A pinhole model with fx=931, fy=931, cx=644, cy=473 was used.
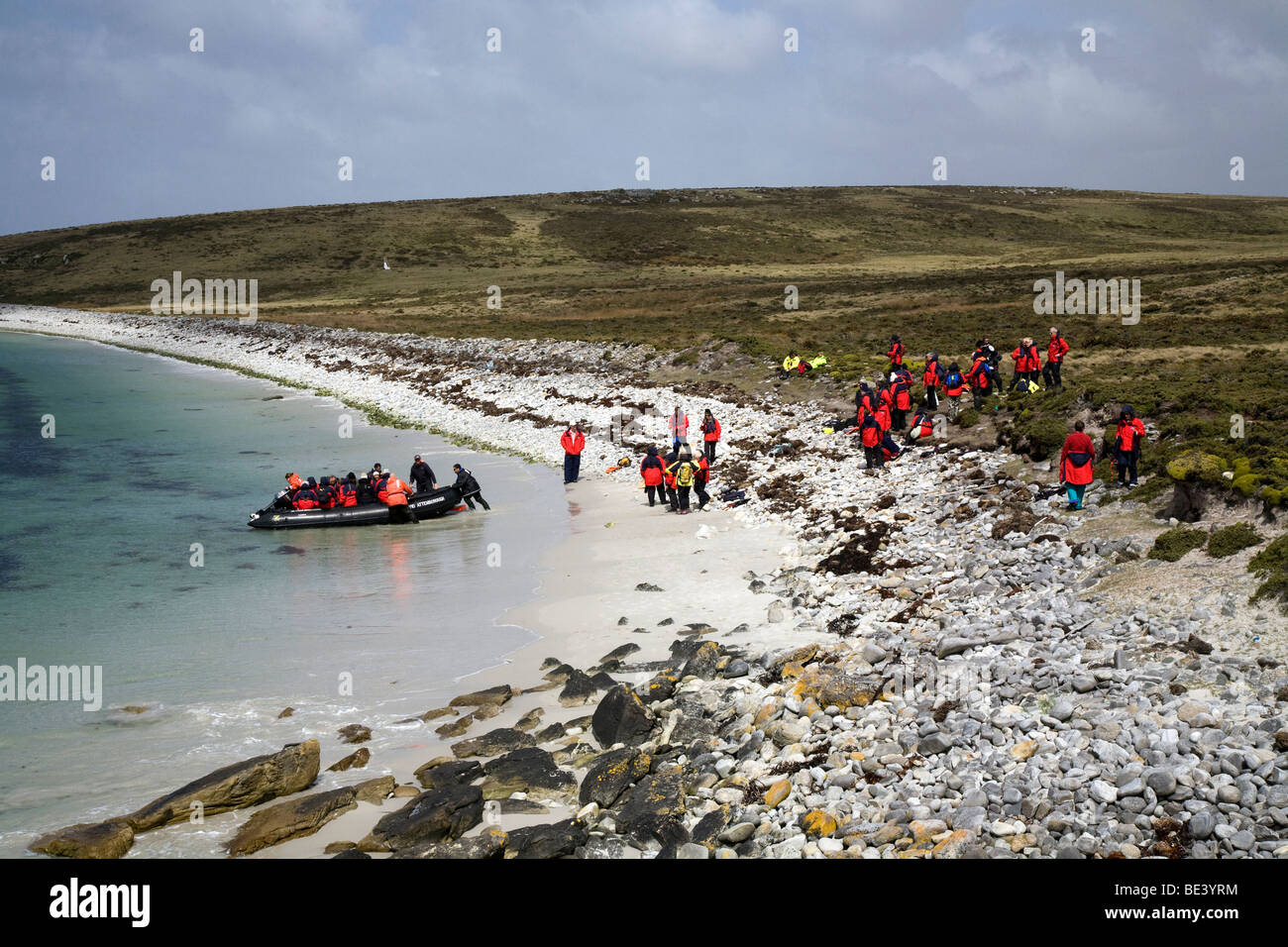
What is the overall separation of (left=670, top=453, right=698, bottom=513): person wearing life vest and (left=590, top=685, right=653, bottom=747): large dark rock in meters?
10.8

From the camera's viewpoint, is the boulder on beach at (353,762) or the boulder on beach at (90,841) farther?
the boulder on beach at (353,762)

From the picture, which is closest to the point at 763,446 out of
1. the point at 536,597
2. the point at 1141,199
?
the point at 536,597

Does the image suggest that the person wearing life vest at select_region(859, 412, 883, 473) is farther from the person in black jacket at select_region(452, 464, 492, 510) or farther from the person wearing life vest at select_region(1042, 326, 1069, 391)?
the person in black jacket at select_region(452, 464, 492, 510)

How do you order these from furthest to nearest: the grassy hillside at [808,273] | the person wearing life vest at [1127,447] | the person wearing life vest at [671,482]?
the grassy hillside at [808,273]
the person wearing life vest at [671,482]
the person wearing life vest at [1127,447]

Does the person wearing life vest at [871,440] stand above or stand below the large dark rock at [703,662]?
above

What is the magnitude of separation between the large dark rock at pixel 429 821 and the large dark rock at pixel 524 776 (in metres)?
0.26

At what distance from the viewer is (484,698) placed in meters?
12.6

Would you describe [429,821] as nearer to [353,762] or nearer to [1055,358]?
[353,762]

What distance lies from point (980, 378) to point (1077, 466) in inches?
360

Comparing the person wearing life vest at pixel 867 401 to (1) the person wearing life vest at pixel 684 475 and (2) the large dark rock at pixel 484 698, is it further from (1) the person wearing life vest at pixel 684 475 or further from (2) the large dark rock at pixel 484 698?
(2) the large dark rock at pixel 484 698

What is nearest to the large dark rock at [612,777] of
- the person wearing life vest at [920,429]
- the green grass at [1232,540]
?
the green grass at [1232,540]

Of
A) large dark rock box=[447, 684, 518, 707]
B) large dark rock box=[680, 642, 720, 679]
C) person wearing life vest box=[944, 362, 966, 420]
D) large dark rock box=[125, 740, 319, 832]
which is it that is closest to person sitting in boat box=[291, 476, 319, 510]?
large dark rock box=[447, 684, 518, 707]

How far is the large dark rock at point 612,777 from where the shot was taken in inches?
370

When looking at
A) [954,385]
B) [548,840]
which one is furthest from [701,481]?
[548,840]
